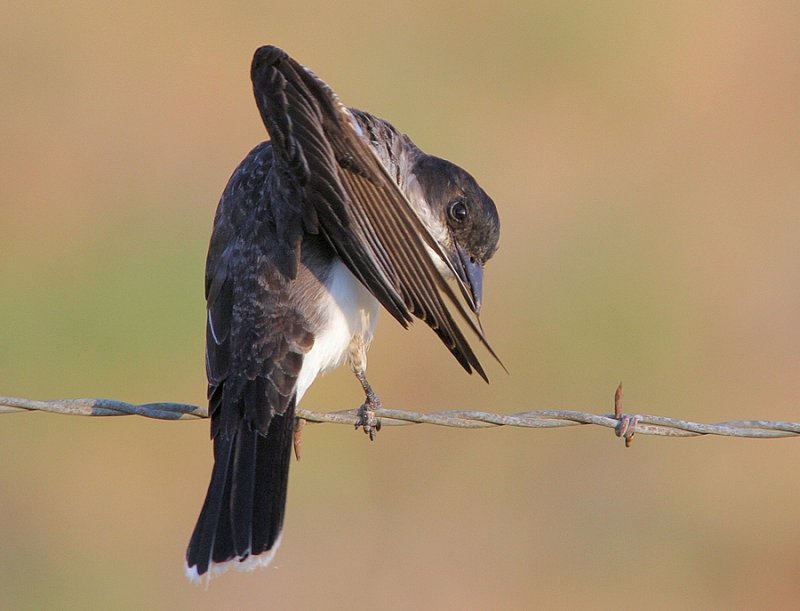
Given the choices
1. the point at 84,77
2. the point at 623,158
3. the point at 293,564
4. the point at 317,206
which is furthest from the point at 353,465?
the point at 84,77

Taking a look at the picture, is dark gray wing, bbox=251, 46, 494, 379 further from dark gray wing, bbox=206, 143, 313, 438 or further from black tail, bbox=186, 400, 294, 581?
black tail, bbox=186, 400, 294, 581

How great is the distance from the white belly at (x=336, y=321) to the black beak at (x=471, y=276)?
18.9 inches

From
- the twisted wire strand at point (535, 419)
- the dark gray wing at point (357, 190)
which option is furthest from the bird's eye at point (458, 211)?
the twisted wire strand at point (535, 419)

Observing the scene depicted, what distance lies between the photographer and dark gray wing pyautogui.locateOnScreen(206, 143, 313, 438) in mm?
5555

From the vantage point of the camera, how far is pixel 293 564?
7.78 metres

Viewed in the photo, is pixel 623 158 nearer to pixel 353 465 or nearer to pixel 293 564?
pixel 353 465

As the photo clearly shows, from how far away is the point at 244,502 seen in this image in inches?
212

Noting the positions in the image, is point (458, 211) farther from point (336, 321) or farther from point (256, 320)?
point (256, 320)

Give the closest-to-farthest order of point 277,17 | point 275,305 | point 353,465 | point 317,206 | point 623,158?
point 317,206 < point 275,305 < point 353,465 < point 623,158 < point 277,17

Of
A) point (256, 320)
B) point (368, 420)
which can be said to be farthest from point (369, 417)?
point (256, 320)

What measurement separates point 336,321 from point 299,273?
0.84 feet

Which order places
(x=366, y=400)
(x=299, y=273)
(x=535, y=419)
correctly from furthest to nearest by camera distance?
(x=366, y=400), (x=299, y=273), (x=535, y=419)

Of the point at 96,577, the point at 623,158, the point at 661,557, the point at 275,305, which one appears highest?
the point at 623,158

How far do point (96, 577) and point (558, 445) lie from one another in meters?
3.03
